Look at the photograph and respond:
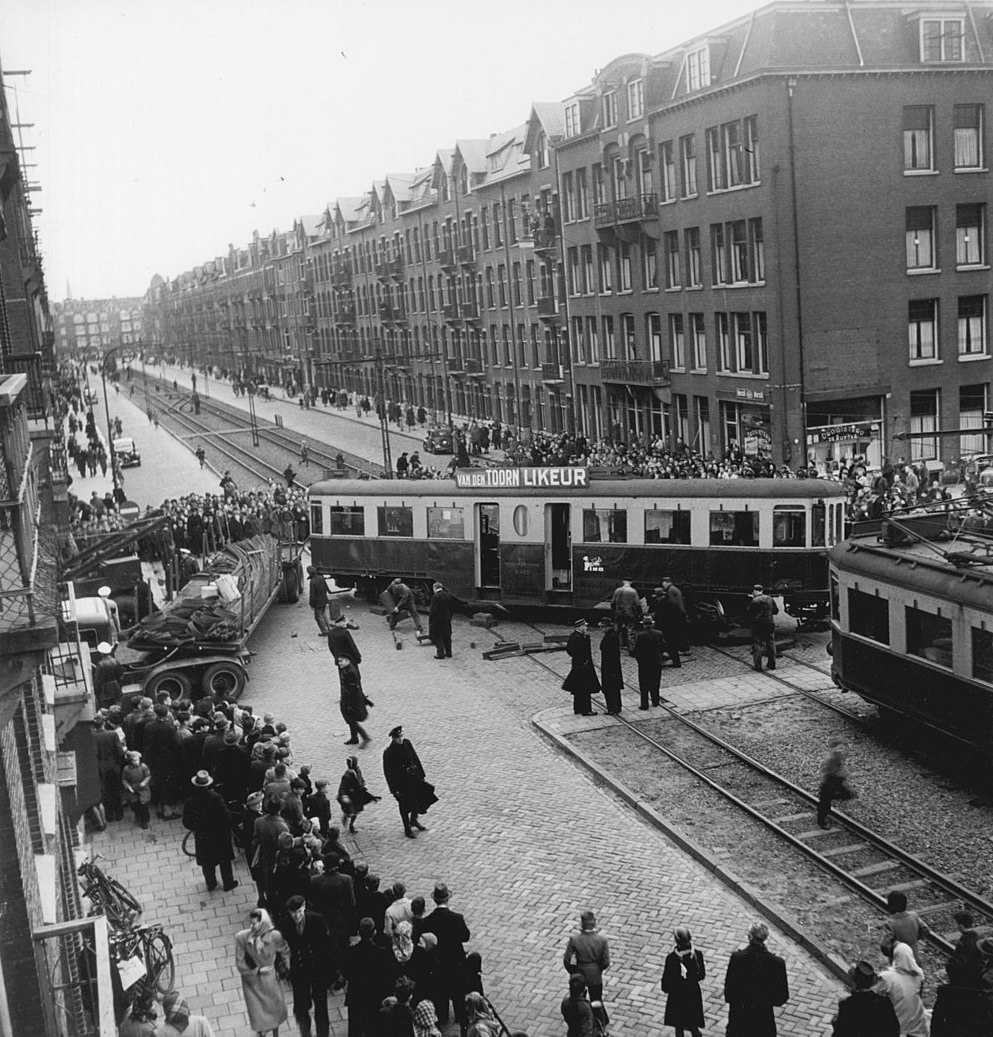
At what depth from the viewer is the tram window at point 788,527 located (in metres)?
23.1

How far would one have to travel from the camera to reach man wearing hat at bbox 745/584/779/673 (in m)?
20.9

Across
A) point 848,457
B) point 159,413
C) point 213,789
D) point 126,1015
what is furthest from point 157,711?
point 159,413

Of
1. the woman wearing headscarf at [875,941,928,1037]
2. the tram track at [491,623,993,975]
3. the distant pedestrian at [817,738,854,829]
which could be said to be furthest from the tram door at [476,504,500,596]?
the woman wearing headscarf at [875,941,928,1037]

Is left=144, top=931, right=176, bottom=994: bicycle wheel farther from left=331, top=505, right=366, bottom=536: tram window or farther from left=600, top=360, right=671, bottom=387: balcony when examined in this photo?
left=600, top=360, right=671, bottom=387: balcony

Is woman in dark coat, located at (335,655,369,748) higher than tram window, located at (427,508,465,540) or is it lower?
lower

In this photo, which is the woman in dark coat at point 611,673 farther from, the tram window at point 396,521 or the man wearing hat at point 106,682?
the tram window at point 396,521

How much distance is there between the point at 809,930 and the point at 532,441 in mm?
44119

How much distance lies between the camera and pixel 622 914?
498 inches

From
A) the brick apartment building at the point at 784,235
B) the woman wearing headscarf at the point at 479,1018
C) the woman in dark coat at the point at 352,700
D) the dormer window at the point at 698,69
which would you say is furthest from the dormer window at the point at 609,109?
the woman wearing headscarf at the point at 479,1018

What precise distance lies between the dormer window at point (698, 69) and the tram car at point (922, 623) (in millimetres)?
27492

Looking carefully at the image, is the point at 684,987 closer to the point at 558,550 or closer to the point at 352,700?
the point at 352,700

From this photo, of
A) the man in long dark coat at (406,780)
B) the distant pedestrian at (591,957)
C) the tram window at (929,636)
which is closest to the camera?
the distant pedestrian at (591,957)

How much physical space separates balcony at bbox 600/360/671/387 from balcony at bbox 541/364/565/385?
5.08m

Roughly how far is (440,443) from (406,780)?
1730 inches
